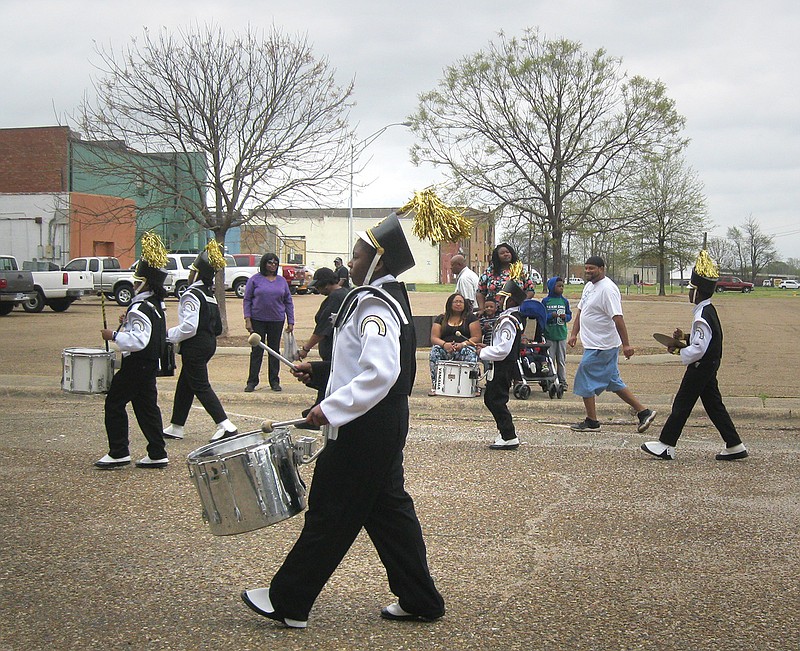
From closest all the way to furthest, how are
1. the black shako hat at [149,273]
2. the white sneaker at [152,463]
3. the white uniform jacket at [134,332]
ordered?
the white uniform jacket at [134,332] → the white sneaker at [152,463] → the black shako hat at [149,273]

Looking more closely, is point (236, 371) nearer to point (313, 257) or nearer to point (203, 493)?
point (203, 493)

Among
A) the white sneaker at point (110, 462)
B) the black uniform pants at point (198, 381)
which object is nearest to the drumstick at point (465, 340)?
the black uniform pants at point (198, 381)

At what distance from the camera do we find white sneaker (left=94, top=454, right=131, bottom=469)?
777 centimetres

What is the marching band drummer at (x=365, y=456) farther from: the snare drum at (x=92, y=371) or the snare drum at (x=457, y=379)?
the snare drum at (x=457, y=379)

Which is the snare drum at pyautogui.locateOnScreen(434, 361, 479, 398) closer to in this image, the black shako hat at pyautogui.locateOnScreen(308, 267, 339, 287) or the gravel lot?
the gravel lot

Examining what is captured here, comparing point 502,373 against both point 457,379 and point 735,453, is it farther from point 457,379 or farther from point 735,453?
point 457,379

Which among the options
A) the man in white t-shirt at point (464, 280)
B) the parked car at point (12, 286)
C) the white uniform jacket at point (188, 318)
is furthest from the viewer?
the parked car at point (12, 286)

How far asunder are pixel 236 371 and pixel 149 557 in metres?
9.81

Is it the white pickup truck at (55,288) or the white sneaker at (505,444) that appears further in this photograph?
the white pickup truck at (55,288)

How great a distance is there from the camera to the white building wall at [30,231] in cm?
4266

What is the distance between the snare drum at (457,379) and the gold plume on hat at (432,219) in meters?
6.30

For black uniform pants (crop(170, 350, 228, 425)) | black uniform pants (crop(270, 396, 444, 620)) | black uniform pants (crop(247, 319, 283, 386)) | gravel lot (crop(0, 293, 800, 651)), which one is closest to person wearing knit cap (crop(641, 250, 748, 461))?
gravel lot (crop(0, 293, 800, 651))

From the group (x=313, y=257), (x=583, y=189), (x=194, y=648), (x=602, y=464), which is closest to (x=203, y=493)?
(x=194, y=648)

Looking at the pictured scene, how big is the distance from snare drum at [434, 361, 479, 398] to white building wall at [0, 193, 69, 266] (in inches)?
1380
